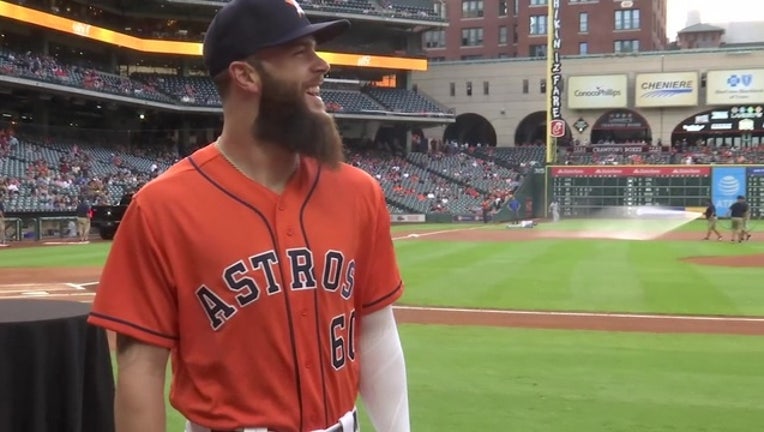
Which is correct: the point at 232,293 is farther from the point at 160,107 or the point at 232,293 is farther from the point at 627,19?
the point at 627,19

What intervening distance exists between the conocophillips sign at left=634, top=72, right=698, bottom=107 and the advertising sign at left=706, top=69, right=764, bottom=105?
1157mm

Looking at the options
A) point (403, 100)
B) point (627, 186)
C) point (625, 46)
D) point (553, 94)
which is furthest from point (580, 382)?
point (625, 46)

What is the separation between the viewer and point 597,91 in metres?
61.2

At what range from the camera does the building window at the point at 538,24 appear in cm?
7888

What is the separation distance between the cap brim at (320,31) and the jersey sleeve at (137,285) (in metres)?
0.64

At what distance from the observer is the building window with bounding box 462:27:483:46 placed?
83.7m

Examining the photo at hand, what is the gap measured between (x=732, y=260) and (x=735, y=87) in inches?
1681

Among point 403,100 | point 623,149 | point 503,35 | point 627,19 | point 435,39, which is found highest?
point 627,19

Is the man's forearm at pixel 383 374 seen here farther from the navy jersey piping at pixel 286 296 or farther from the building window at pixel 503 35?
the building window at pixel 503 35

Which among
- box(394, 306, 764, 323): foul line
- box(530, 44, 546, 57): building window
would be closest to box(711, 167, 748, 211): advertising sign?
box(530, 44, 546, 57): building window

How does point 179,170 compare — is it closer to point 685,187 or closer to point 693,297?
point 693,297

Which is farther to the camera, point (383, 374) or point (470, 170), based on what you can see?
point (470, 170)

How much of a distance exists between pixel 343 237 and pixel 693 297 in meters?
13.0

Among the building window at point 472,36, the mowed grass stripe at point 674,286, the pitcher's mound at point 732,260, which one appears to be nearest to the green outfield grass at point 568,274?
the mowed grass stripe at point 674,286
